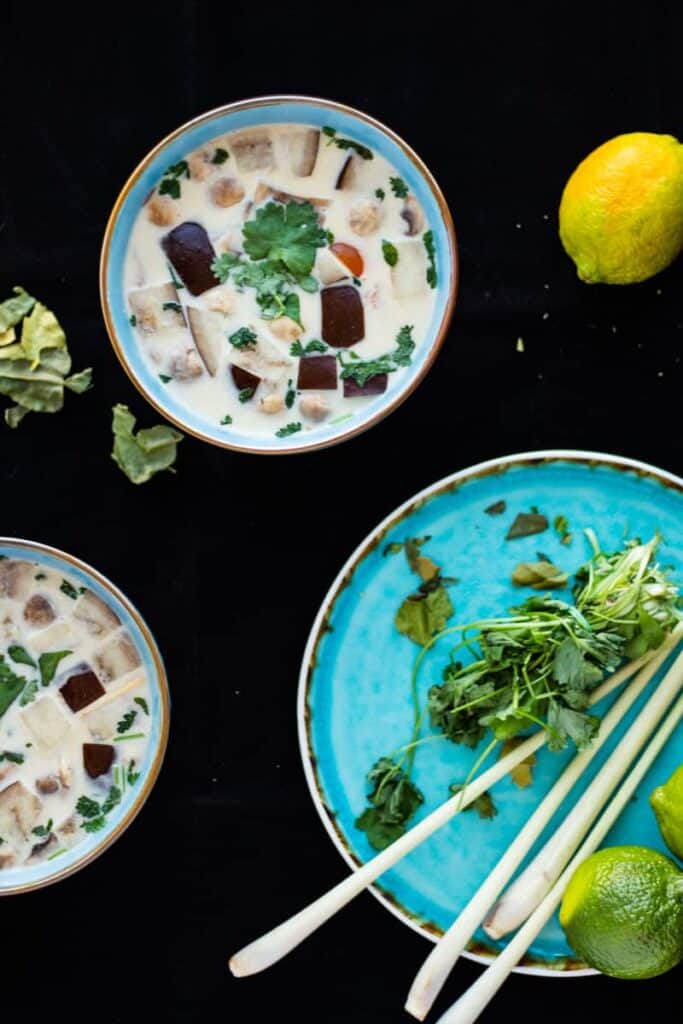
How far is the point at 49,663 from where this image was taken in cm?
153

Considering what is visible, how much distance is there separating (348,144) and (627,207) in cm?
33

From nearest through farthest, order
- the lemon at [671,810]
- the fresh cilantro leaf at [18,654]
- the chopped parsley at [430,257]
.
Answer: the lemon at [671,810] < the chopped parsley at [430,257] < the fresh cilantro leaf at [18,654]

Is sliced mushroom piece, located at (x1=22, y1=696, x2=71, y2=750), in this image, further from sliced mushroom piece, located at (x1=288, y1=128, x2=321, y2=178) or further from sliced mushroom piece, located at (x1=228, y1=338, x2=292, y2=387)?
sliced mushroom piece, located at (x1=288, y1=128, x2=321, y2=178)

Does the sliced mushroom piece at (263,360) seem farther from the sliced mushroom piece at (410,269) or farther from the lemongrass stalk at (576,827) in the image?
the lemongrass stalk at (576,827)

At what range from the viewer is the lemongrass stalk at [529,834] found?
1.42 m

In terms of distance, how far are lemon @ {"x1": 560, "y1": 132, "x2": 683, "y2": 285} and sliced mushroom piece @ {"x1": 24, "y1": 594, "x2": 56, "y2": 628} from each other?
768 millimetres

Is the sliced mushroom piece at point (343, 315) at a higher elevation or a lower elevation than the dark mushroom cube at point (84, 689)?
higher

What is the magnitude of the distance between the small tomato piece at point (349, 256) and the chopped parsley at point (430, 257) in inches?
3.1

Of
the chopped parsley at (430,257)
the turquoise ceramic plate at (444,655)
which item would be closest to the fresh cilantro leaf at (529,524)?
the turquoise ceramic plate at (444,655)

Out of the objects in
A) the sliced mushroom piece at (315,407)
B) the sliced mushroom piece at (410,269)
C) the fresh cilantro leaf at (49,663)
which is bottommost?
the fresh cilantro leaf at (49,663)

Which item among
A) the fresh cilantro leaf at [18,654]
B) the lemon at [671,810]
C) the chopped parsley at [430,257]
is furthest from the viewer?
the fresh cilantro leaf at [18,654]

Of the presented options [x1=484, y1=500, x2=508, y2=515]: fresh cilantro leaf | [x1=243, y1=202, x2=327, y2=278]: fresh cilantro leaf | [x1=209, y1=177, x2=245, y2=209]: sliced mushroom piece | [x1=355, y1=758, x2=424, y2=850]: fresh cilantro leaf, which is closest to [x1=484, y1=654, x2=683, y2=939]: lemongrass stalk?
[x1=355, y1=758, x2=424, y2=850]: fresh cilantro leaf

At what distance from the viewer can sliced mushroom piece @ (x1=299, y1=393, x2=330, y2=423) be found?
57.9 inches

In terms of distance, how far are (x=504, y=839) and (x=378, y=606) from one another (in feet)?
1.06
